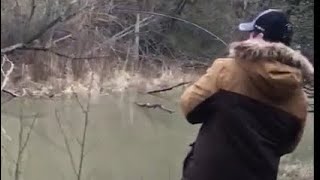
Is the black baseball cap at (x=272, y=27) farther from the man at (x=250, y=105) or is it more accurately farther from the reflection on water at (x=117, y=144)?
the reflection on water at (x=117, y=144)

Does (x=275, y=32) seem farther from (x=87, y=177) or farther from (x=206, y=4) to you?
(x=206, y=4)

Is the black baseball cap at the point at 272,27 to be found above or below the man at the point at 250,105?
above

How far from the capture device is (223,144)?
2600mm

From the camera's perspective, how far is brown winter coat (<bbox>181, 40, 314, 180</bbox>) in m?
2.54

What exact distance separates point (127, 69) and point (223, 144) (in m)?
9.64

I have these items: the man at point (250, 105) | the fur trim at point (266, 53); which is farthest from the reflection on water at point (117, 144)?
the fur trim at point (266, 53)

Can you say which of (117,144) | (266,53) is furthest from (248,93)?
(117,144)

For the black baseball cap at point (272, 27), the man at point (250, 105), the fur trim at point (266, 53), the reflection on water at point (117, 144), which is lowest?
the reflection on water at point (117, 144)

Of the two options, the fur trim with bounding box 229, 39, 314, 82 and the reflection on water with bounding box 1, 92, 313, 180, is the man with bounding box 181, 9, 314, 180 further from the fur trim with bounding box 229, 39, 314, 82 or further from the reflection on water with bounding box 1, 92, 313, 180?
the reflection on water with bounding box 1, 92, 313, 180

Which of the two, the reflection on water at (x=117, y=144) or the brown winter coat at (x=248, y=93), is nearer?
the brown winter coat at (x=248, y=93)

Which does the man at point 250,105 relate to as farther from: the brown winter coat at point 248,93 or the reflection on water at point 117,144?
the reflection on water at point 117,144

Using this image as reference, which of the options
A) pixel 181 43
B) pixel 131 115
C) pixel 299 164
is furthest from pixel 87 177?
→ pixel 181 43

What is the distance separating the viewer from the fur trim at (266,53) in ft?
8.36

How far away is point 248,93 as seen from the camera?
2.58 metres
